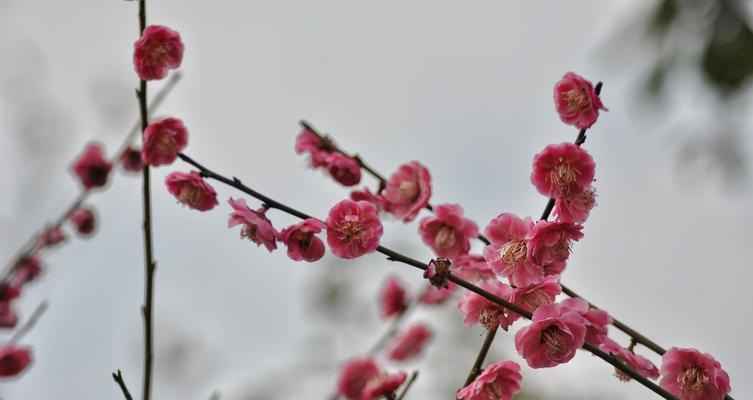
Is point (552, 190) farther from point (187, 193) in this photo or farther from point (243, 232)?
point (187, 193)

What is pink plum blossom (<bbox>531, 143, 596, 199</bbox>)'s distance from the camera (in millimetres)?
1007

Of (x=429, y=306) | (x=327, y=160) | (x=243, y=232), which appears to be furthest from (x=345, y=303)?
(x=243, y=232)

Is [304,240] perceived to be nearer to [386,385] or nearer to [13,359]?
[386,385]

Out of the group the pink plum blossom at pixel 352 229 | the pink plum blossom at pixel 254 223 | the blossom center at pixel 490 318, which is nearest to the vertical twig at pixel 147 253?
the pink plum blossom at pixel 254 223

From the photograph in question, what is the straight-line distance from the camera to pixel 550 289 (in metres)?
1.02

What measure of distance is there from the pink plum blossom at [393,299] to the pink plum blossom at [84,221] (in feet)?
3.54

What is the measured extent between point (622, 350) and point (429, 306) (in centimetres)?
117

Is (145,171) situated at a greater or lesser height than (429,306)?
lesser

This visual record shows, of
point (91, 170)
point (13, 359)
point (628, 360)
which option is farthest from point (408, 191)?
point (13, 359)

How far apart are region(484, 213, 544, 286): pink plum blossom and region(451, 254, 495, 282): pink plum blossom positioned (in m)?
0.18

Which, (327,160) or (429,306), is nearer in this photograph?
(327,160)

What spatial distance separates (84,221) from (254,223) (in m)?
1.33

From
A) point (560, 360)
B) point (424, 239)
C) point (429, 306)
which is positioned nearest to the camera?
point (560, 360)

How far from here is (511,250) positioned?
104 centimetres
